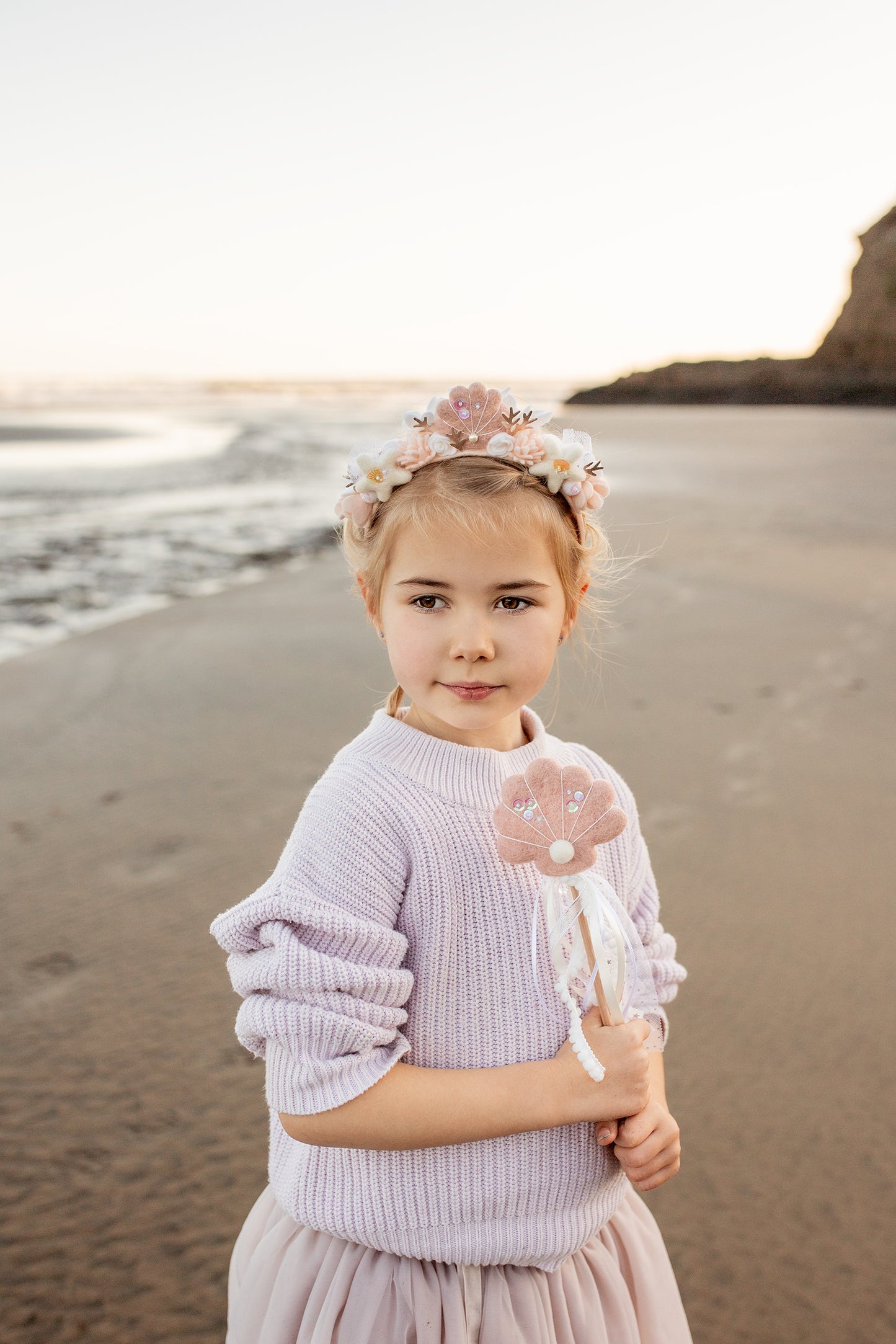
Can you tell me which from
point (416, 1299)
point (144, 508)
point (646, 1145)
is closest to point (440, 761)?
point (646, 1145)

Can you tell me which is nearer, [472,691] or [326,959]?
[326,959]

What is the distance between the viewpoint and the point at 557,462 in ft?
3.96

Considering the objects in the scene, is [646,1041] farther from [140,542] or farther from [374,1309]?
[140,542]

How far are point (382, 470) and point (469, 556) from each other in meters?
0.17

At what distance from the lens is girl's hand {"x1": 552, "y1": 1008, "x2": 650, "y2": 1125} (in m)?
1.11

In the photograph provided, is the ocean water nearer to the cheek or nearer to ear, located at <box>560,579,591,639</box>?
the cheek

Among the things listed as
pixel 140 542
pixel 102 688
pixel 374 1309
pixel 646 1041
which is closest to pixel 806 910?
pixel 646 1041

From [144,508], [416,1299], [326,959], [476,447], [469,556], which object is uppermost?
[476,447]

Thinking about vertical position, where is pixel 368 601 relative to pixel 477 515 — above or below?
below

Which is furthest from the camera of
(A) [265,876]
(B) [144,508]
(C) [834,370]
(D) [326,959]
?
(C) [834,370]

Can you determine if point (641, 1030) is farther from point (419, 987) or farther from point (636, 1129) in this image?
point (419, 987)

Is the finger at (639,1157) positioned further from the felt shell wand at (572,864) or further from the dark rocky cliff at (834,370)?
the dark rocky cliff at (834,370)

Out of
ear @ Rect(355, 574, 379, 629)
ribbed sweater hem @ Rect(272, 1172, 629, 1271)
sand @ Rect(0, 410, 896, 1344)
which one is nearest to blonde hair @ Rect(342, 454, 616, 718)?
ear @ Rect(355, 574, 379, 629)

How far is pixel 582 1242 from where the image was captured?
1204 millimetres
